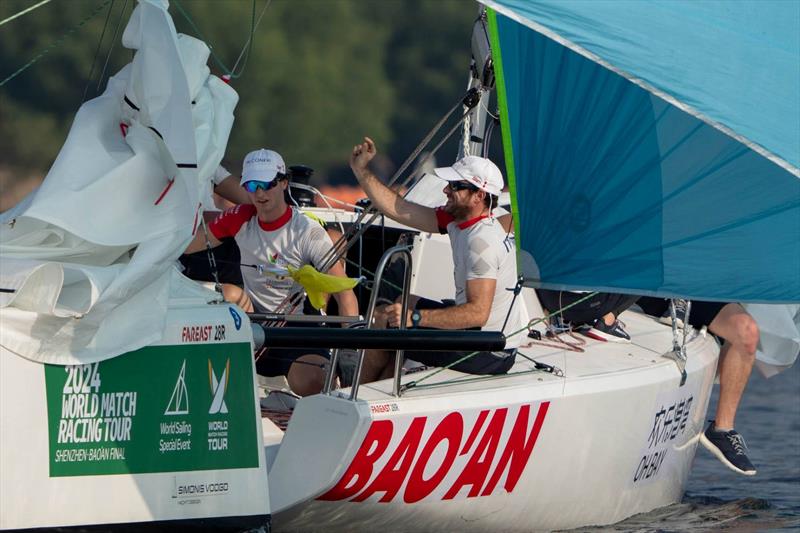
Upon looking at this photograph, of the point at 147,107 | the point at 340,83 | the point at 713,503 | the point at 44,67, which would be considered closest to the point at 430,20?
the point at 340,83

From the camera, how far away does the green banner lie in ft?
13.6

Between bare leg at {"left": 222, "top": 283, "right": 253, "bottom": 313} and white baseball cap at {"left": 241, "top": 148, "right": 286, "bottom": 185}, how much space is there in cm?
44

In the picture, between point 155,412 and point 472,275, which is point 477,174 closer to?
point 472,275

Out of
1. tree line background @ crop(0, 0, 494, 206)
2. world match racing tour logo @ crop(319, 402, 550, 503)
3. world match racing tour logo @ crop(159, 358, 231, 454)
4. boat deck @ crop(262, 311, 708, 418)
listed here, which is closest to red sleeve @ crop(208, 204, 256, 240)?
boat deck @ crop(262, 311, 708, 418)

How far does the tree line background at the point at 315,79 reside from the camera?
22.5 m

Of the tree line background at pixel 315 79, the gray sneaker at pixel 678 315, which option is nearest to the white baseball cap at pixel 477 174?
the gray sneaker at pixel 678 315

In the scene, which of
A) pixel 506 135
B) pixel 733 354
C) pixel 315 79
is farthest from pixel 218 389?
pixel 315 79

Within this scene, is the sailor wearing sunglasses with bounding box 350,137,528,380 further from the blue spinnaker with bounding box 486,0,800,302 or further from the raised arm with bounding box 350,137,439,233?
the blue spinnaker with bounding box 486,0,800,302

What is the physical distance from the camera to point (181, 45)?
4.94 metres

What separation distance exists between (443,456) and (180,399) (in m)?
1.15

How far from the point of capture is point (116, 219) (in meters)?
4.48

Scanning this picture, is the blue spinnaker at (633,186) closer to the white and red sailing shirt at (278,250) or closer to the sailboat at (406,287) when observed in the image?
the sailboat at (406,287)

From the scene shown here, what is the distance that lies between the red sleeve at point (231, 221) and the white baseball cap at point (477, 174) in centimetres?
102

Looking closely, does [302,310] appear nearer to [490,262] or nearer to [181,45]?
[490,262]
